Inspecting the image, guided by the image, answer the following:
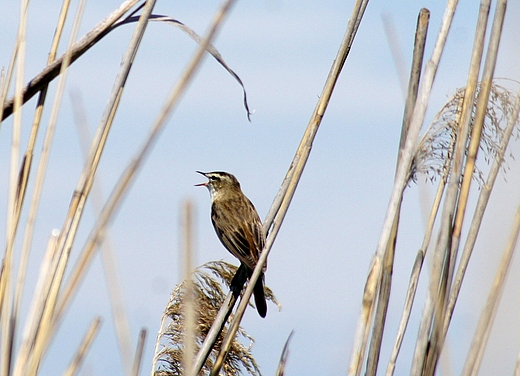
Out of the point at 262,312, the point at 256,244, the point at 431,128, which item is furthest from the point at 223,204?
the point at 431,128

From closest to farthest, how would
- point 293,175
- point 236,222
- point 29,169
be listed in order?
point 29,169 < point 293,175 < point 236,222

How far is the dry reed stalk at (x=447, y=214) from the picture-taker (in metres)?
2.22

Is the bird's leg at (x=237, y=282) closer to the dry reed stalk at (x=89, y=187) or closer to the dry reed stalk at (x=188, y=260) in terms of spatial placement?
the dry reed stalk at (x=89, y=187)

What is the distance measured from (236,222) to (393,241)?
3364 mm

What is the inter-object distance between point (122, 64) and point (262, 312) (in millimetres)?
3079

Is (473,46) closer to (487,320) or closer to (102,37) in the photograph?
(487,320)

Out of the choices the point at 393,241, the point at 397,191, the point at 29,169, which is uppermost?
the point at 397,191

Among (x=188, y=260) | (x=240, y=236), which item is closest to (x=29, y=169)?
(x=188, y=260)

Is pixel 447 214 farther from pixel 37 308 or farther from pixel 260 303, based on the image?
pixel 260 303

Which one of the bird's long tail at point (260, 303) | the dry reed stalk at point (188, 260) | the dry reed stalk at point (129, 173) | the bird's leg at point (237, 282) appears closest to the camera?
the dry reed stalk at point (188, 260)

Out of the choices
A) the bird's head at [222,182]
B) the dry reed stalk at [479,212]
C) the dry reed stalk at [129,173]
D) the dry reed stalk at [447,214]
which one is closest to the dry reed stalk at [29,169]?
the dry reed stalk at [129,173]

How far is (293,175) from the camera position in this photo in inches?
102

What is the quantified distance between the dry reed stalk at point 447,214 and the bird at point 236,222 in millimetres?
2266

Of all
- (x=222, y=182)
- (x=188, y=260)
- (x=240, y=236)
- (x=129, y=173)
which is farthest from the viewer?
(x=222, y=182)
